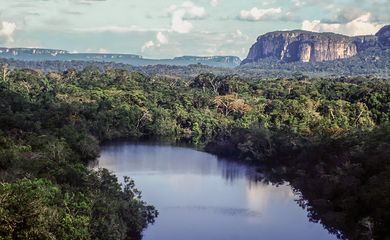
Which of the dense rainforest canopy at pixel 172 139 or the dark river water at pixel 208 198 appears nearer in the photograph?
the dense rainforest canopy at pixel 172 139

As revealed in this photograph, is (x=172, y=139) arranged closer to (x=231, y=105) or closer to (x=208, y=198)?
(x=231, y=105)

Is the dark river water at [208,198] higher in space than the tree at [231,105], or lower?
lower

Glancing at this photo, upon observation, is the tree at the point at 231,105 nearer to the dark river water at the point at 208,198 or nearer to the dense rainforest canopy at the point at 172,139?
the dense rainforest canopy at the point at 172,139

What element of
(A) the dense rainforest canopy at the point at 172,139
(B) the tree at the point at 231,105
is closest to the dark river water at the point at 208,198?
(A) the dense rainforest canopy at the point at 172,139

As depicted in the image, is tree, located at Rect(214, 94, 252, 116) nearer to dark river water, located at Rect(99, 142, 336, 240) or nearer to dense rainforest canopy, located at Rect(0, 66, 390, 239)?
dense rainforest canopy, located at Rect(0, 66, 390, 239)

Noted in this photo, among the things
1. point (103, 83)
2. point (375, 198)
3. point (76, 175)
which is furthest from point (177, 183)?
point (103, 83)

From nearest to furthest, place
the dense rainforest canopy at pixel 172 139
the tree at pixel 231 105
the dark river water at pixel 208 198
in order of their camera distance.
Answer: the dense rainforest canopy at pixel 172 139
the dark river water at pixel 208 198
the tree at pixel 231 105
